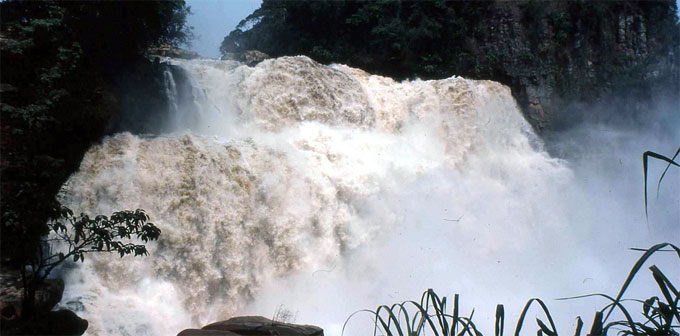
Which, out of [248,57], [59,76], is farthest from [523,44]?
[59,76]

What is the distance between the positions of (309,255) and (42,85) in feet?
13.2

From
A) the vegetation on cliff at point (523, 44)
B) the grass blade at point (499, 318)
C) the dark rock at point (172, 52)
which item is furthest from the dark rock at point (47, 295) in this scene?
the vegetation on cliff at point (523, 44)

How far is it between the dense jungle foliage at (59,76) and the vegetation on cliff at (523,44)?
27.2 ft

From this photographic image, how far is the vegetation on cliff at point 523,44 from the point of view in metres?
14.9

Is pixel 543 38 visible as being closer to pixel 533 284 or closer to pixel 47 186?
pixel 533 284

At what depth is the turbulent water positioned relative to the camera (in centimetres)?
643

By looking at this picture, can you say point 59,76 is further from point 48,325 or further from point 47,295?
point 48,325

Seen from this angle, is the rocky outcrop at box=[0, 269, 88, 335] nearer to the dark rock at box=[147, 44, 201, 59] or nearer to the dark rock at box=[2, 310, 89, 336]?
the dark rock at box=[2, 310, 89, 336]

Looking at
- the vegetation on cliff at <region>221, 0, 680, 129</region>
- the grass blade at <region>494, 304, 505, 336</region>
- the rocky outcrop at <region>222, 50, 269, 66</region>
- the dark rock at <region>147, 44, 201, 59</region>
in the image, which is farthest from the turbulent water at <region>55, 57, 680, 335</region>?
the grass blade at <region>494, 304, 505, 336</region>

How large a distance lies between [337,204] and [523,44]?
956cm

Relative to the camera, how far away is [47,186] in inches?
235

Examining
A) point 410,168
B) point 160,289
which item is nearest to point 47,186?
point 160,289

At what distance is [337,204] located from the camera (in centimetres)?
827

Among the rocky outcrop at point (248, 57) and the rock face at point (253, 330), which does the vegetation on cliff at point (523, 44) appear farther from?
the rock face at point (253, 330)
